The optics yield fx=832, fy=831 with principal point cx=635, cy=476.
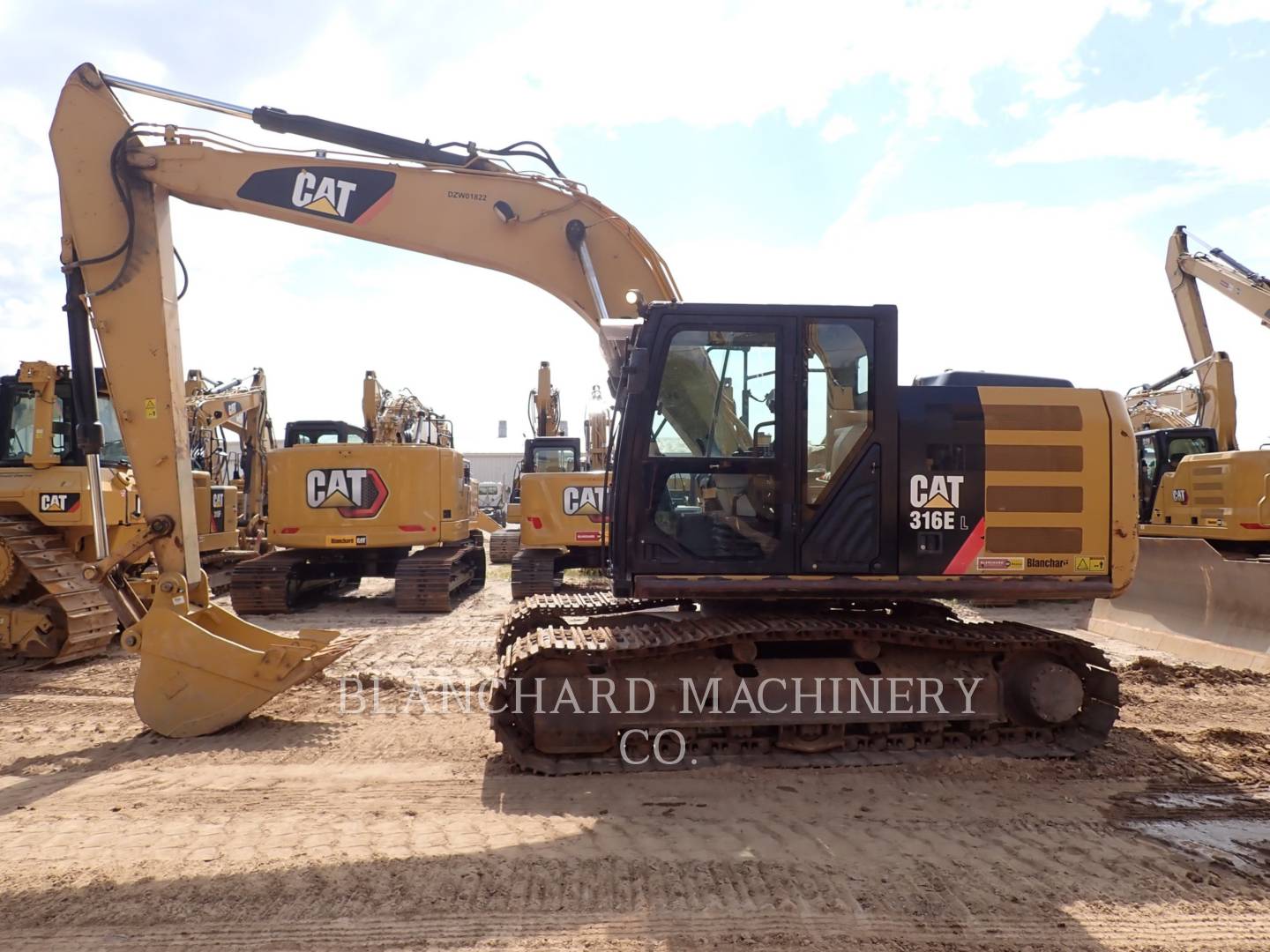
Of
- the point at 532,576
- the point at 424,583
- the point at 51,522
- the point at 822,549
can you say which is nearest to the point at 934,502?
the point at 822,549

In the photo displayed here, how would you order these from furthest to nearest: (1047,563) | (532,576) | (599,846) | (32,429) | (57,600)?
1. (532,576)
2. (32,429)
3. (57,600)
4. (1047,563)
5. (599,846)

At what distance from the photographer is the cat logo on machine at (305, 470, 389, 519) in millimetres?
10930

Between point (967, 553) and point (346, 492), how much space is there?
8.36m

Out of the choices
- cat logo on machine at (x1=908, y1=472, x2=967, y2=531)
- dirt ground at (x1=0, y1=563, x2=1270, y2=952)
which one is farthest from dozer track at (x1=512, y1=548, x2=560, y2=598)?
cat logo on machine at (x1=908, y1=472, x2=967, y2=531)

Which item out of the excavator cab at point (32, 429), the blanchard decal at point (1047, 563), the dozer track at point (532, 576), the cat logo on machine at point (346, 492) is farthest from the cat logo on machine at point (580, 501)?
the blanchard decal at point (1047, 563)

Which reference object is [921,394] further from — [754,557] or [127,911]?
[127,911]

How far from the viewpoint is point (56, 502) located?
317 inches

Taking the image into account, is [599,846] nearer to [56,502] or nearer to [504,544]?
[56,502]

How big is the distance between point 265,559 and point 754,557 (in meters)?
8.68

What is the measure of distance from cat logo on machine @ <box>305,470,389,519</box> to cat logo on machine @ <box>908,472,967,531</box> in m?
7.93

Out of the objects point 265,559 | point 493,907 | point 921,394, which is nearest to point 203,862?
point 493,907

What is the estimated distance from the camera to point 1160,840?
3930 mm

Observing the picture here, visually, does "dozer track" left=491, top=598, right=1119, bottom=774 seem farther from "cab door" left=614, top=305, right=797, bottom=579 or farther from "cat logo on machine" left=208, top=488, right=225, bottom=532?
"cat logo on machine" left=208, top=488, right=225, bottom=532

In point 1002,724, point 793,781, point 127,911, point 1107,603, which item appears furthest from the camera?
point 1107,603
